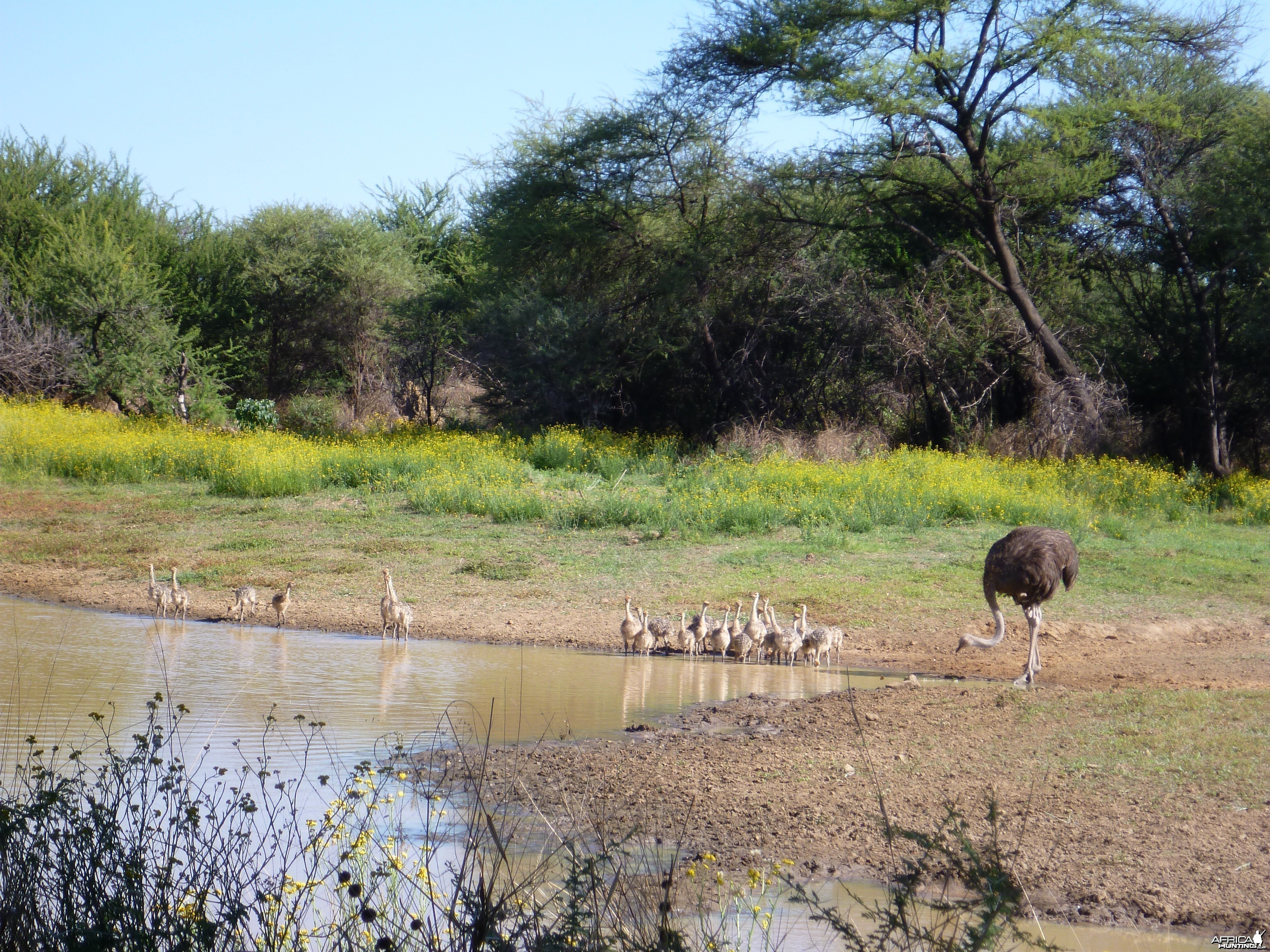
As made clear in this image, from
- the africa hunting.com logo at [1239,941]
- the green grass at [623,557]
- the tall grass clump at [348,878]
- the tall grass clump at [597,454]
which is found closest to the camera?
the tall grass clump at [348,878]

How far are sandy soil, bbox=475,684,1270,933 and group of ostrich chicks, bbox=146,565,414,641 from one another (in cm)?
424

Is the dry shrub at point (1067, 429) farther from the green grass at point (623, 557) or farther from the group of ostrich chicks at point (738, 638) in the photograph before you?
the group of ostrich chicks at point (738, 638)

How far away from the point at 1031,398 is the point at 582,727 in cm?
1953

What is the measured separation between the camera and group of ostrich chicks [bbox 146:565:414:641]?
38.2 ft

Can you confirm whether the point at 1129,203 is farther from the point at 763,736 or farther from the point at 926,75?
the point at 763,736

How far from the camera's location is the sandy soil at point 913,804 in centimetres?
521

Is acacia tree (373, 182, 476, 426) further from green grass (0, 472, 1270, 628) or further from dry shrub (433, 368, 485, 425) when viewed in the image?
green grass (0, 472, 1270, 628)

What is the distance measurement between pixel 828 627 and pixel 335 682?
17.1 feet

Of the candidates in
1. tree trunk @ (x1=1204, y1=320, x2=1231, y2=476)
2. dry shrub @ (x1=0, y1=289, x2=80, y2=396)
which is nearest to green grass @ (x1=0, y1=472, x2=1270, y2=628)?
tree trunk @ (x1=1204, y1=320, x2=1231, y2=476)

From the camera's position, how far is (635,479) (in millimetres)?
21734

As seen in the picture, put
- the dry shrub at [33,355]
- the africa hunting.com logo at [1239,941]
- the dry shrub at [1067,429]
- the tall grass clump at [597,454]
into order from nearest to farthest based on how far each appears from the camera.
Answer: the africa hunting.com logo at [1239,941] → the tall grass clump at [597,454] → the dry shrub at [1067,429] → the dry shrub at [33,355]

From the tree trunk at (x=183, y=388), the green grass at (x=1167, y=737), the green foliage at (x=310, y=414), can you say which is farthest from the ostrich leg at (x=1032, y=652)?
the green foliage at (x=310, y=414)

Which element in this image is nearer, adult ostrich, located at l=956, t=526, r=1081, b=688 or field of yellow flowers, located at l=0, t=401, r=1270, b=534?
adult ostrich, located at l=956, t=526, r=1081, b=688

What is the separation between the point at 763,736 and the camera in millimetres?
7898
